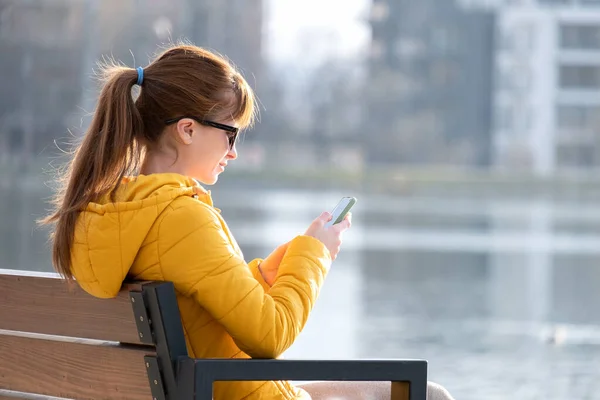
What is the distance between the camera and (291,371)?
1317 mm

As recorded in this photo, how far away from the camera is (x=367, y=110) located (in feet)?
128

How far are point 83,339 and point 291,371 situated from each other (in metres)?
0.30

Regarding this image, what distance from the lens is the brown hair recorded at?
1.39 meters

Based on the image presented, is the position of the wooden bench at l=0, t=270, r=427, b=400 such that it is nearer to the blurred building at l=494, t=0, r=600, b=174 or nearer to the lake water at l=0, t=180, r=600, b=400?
the lake water at l=0, t=180, r=600, b=400

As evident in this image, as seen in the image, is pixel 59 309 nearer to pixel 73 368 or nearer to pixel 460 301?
pixel 73 368

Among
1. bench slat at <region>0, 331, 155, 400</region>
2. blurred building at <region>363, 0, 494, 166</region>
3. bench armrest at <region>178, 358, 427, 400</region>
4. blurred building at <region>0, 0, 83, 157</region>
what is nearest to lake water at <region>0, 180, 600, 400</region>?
bench slat at <region>0, 331, 155, 400</region>

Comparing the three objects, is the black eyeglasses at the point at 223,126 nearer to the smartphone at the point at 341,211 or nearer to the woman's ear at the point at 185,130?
the woman's ear at the point at 185,130

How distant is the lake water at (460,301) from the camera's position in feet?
14.8

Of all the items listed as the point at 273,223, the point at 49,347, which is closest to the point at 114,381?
the point at 49,347

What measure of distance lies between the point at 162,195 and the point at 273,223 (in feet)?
48.8

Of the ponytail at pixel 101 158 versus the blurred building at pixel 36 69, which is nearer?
the ponytail at pixel 101 158

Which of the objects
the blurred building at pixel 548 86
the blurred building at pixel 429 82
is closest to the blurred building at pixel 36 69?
the blurred building at pixel 429 82

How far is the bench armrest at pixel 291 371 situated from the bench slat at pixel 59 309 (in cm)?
10

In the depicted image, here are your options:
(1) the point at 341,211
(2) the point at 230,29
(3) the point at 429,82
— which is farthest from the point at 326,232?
(3) the point at 429,82
